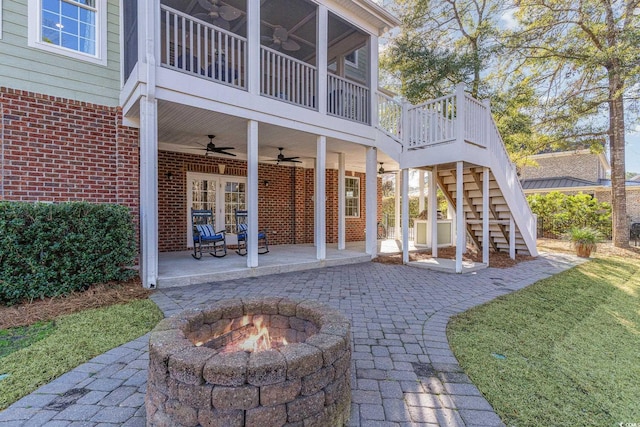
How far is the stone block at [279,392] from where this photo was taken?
4.76 feet

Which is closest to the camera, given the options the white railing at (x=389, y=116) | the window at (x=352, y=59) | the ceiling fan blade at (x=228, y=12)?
the ceiling fan blade at (x=228, y=12)

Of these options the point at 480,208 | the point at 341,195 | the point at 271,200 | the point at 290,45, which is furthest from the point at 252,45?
the point at 480,208

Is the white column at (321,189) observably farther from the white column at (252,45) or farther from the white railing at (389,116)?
the white railing at (389,116)

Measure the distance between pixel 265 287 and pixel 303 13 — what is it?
19.7 feet

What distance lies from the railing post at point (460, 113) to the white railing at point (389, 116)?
1.60 meters

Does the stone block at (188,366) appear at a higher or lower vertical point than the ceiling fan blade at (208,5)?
lower

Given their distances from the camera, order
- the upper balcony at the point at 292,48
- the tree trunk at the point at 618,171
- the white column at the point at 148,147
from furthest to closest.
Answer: the tree trunk at the point at 618,171 → the upper balcony at the point at 292,48 → the white column at the point at 148,147

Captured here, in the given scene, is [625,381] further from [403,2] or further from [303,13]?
[403,2]

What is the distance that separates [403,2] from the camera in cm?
990

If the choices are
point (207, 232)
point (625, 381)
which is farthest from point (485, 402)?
point (207, 232)

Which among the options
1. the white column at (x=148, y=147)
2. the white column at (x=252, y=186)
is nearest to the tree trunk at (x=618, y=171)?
the white column at (x=252, y=186)

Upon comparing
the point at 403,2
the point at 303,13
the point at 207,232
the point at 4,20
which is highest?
the point at 403,2

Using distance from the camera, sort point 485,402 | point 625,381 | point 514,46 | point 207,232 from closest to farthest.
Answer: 1. point 485,402
2. point 625,381
3. point 207,232
4. point 514,46

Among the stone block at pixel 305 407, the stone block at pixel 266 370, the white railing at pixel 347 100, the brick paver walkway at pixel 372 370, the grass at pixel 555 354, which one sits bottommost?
the grass at pixel 555 354
